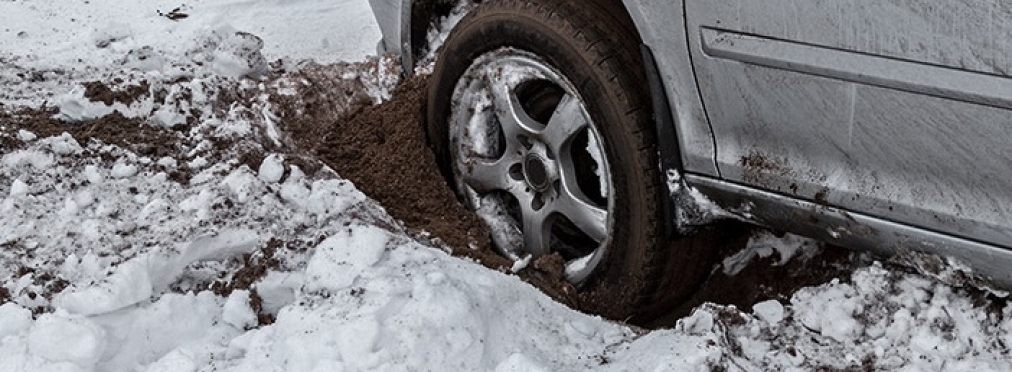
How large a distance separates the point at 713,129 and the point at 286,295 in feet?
4.15

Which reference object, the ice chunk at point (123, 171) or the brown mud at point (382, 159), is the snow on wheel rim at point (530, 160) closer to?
the brown mud at point (382, 159)

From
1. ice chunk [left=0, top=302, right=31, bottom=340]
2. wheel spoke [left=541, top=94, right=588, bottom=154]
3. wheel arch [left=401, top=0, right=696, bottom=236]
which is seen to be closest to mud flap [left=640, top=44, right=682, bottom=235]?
wheel arch [left=401, top=0, right=696, bottom=236]

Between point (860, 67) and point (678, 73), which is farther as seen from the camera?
point (678, 73)

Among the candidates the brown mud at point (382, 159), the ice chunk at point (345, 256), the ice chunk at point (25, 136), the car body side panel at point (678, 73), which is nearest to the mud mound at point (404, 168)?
the brown mud at point (382, 159)

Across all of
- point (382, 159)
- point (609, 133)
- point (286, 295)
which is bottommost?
point (382, 159)

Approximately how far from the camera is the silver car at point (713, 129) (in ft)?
8.72

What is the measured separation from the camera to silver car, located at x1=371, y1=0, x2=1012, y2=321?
105 inches

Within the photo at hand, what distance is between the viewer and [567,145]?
3545 mm

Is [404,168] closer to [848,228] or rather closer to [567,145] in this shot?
[567,145]

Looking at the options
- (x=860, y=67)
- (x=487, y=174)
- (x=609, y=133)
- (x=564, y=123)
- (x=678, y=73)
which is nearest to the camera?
(x=860, y=67)

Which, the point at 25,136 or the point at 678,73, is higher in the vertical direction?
the point at 678,73

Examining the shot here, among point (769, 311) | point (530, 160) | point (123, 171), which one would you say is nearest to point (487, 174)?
point (530, 160)

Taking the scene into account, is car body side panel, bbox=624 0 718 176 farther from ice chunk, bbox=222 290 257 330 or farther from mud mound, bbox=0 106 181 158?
mud mound, bbox=0 106 181 158

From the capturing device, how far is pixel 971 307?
3033 mm
